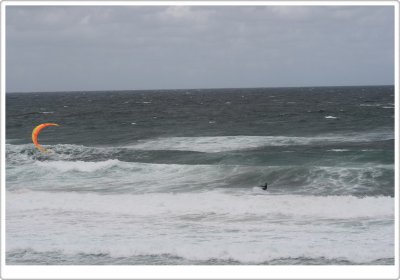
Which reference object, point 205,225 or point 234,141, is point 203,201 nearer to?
point 205,225

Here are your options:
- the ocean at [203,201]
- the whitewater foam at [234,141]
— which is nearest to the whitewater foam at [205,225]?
the ocean at [203,201]

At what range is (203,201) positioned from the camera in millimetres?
18562

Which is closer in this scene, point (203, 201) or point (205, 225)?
point (205, 225)

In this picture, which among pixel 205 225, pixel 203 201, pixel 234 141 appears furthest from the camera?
pixel 234 141

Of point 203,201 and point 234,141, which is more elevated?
point 234,141

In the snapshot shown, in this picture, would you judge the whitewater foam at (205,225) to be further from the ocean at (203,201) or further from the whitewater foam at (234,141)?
the whitewater foam at (234,141)

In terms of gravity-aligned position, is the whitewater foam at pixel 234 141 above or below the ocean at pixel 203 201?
above

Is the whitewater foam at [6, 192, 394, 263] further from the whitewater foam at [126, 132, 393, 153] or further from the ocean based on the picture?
the whitewater foam at [126, 132, 393, 153]

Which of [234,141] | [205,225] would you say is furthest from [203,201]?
[234,141]

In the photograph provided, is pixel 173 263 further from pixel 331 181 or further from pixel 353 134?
pixel 353 134

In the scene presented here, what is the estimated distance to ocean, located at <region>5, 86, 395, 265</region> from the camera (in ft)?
44.4

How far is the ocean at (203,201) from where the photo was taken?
1354cm

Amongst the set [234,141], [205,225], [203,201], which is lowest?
[205,225]

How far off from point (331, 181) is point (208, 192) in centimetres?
587
